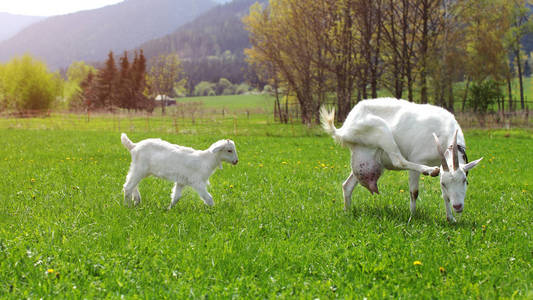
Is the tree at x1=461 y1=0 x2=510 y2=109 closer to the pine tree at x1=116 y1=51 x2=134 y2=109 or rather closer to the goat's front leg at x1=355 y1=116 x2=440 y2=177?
the goat's front leg at x1=355 y1=116 x2=440 y2=177

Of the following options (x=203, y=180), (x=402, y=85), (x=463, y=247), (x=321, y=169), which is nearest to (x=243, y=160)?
(x=321, y=169)

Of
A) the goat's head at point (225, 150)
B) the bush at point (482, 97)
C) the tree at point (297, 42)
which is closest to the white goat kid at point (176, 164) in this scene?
the goat's head at point (225, 150)

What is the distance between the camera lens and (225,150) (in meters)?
6.96

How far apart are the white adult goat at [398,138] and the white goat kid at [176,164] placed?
216 centimetres

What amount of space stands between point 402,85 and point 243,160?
20702mm

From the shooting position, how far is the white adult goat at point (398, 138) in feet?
19.8

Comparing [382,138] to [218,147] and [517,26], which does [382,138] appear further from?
[517,26]

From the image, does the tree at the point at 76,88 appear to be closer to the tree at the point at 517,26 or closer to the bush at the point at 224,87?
the bush at the point at 224,87

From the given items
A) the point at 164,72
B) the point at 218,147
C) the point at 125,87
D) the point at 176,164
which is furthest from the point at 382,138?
the point at 164,72

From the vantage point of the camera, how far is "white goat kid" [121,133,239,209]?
264 inches

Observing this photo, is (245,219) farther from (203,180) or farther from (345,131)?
(345,131)

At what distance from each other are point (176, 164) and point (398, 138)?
3783 millimetres

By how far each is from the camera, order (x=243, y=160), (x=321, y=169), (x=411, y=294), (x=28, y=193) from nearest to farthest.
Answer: (x=411, y=294), (x=28, y=193), (x=321, y=169), (x=243, y=160)

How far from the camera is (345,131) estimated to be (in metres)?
6.56
